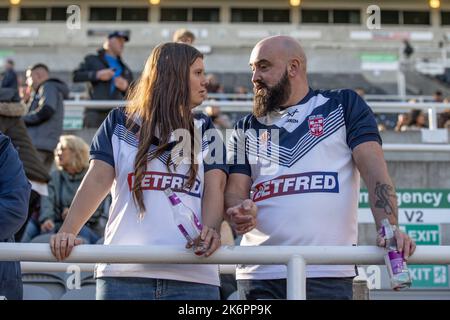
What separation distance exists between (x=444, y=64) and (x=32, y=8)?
18.2m

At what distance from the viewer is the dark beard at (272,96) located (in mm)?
3496

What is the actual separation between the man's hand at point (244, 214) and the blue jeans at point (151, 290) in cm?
28

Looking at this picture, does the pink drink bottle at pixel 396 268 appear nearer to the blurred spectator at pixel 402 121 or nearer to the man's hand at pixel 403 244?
the man's hand at pixel 403 244

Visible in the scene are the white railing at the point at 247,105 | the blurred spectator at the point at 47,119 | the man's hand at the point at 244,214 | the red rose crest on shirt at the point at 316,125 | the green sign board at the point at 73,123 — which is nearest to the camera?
the man's hand at the point at 244,214

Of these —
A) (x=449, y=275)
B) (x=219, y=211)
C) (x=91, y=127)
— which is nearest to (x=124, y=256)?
(x=219, y=211)

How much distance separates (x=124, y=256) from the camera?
281 centimetres

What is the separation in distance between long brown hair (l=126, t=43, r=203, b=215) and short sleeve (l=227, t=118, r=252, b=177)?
266mm

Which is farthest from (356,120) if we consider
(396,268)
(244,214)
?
(396,268)

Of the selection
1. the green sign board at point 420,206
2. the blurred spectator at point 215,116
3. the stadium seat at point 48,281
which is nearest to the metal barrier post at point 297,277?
the stadium seat at point 48,281

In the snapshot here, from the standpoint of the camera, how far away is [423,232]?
6.30 metres

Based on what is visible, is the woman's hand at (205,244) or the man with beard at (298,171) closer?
the woman's hand at (205,244)

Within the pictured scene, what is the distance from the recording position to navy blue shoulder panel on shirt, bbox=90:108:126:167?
3.24 m
